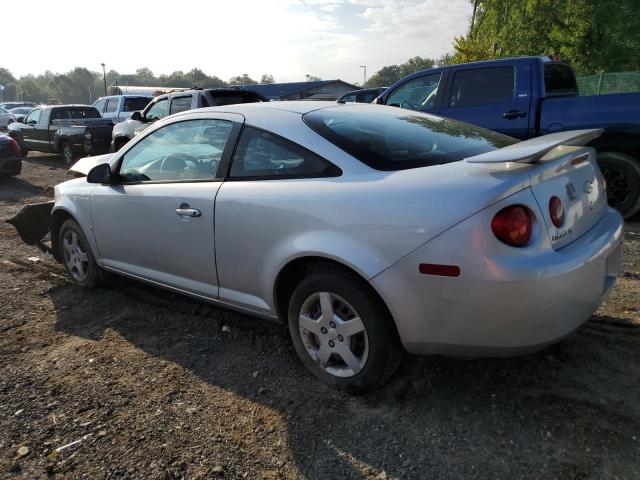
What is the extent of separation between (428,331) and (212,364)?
1508 millimetres

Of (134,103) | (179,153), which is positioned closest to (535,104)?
(179,153)

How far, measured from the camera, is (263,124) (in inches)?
119

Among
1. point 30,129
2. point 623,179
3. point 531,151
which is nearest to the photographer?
point 531,151

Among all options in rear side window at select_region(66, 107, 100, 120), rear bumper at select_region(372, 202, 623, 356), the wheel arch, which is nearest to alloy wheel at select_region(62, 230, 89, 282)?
the wheel arch

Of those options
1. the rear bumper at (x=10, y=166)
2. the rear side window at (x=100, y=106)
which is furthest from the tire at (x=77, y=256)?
the rear side window at (x=100, y=106)

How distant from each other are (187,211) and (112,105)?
582 inches

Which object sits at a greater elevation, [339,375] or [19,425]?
[339,375]

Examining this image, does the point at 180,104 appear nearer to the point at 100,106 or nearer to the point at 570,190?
the point at 100,106

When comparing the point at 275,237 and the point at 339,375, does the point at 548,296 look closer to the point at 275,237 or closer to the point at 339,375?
the point at 339,375

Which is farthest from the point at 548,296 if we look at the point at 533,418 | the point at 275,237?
the point at 275,237

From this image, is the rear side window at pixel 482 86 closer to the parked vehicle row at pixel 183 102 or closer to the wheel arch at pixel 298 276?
the parked vehicle row at pixel 183 102

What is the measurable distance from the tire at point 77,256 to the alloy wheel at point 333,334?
7.90 feet

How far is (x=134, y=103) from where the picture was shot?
15961 mm

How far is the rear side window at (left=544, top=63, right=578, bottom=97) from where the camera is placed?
21.1 feet
